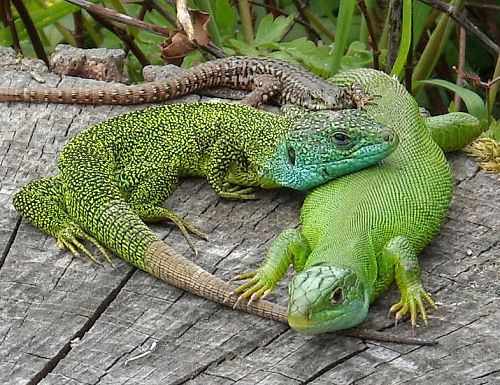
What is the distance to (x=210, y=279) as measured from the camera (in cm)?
371

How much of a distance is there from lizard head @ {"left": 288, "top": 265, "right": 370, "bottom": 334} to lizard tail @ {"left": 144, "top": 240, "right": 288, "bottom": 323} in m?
0.21

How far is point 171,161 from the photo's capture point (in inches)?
175

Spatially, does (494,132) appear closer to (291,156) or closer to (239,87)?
(291,156)

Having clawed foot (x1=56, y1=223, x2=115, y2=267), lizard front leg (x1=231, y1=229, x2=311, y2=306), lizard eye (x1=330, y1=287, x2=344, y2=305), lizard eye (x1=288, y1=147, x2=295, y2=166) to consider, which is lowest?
clawed foot (x1=56, y1=223, x2=115, y2=267)

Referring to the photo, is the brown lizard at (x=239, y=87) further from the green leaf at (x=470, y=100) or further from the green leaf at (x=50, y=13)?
the green leaf at (x=50, y=13)

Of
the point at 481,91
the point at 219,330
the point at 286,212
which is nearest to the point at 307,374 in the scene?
the point at 219,330

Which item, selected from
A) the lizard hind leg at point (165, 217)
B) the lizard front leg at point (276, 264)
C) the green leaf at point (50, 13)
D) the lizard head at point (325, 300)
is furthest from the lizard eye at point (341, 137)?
→ the green leaf at point (50, 13)

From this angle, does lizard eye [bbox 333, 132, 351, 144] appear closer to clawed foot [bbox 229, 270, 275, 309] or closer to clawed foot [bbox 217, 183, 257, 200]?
clawed foot [bbox 217, 183, 257, 200]

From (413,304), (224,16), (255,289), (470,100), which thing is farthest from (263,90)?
(413,304)

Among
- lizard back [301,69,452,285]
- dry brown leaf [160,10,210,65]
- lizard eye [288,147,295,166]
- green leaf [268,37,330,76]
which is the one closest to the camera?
lizard back [301,69,452,285]

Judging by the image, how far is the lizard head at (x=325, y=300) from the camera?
10.9ft

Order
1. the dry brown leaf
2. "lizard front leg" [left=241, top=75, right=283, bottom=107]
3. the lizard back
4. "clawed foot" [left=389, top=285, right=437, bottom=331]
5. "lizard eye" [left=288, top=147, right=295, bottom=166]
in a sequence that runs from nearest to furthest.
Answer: "clawed foot" [left=389, top=285, right=437, bottom=331]
the lizard back
"lizard eye" [left=288, top=147, right=295, bottom=166]
the dry brown leaf
"lizard front leg" [left=241, top=75, right=283, bottom=107]

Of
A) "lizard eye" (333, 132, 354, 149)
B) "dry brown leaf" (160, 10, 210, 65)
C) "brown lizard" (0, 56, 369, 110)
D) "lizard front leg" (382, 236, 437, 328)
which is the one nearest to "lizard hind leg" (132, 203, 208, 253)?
"lizard eye" (333, 132, 354, 149)

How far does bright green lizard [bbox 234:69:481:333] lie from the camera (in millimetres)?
3371
